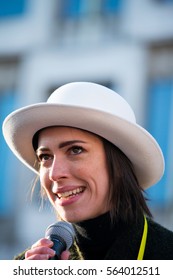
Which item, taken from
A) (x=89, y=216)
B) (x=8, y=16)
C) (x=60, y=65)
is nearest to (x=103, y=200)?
(x=89, y=216)

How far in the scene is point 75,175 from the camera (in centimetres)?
328

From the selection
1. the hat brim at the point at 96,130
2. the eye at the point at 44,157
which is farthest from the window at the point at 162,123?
the eye at the point at 44,157

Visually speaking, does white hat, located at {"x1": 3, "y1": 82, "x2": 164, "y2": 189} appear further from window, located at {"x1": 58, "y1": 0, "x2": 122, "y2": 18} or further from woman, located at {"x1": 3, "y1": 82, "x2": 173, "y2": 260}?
window, located at {"x1": 58, "y1": 0, "x2": 122, "y2": 18}

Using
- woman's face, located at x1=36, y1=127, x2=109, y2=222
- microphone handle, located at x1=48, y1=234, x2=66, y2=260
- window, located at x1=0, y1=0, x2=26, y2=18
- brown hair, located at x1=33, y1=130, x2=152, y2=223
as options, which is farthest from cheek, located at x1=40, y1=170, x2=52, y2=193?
window, located at x1=0, y1=0, x2=26, y2=18

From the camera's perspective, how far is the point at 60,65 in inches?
442

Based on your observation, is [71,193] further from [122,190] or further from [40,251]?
[40,251]

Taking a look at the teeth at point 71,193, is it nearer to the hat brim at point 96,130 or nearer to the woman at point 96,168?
the woman at point 96,168

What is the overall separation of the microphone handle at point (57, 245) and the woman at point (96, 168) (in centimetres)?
24

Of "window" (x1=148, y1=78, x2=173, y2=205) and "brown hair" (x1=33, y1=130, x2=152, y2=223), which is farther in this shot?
"window" (x1=148, y1=78, x2=173, y2=205)

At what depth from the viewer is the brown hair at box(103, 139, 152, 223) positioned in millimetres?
3354

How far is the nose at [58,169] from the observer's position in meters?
3.27

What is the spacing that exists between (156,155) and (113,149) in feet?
0.68

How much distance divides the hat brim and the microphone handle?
0.53 meters

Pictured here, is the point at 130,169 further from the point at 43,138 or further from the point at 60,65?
the point at 60,65
